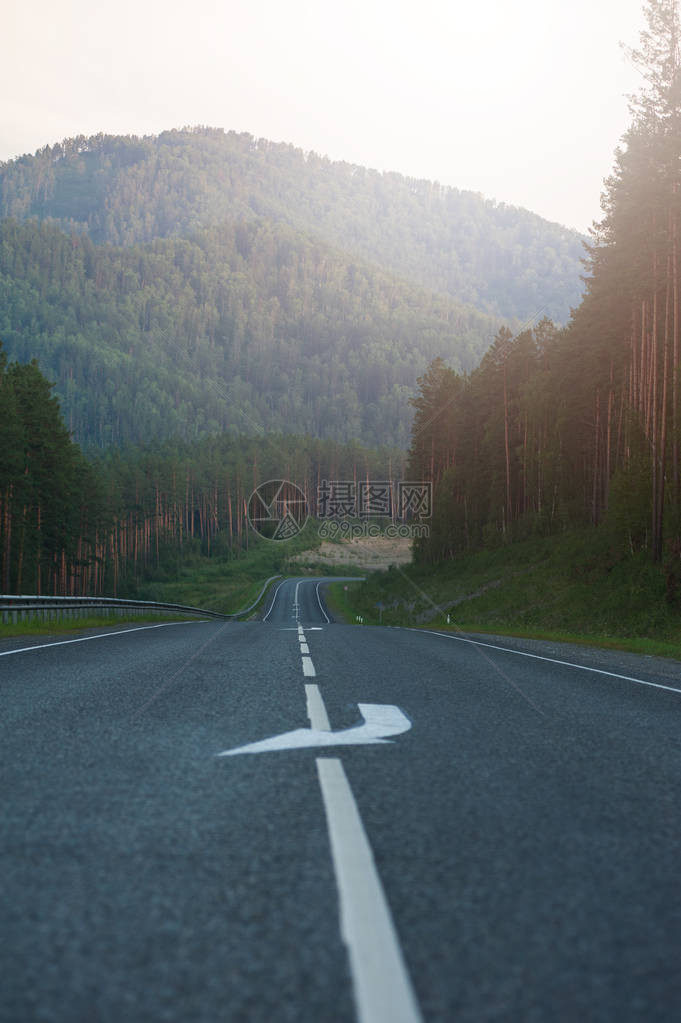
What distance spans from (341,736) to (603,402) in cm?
4247

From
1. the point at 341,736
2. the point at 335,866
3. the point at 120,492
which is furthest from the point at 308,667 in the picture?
the point at 120,492

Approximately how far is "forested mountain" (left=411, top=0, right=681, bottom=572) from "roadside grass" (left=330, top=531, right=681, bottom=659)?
1.31 m

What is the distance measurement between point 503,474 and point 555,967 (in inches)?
2351

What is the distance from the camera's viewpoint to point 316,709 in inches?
267

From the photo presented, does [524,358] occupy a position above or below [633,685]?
above

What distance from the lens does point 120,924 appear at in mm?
2387

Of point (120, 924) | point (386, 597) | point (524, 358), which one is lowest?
point (386, 597)

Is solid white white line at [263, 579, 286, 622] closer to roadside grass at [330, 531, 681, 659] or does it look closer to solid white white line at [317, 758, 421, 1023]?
roadside grass at [330, 531, 681, 659]

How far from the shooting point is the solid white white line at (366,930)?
6.32ft

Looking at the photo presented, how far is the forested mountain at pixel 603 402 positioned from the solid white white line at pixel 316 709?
19100mm

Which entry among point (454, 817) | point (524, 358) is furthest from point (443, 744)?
point (524, 358)

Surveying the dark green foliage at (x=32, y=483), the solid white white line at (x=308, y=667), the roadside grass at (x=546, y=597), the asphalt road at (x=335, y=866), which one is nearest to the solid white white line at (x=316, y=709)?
the asphalt road at (x=335, y=866)

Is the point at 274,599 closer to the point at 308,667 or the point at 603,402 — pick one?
the point at 603,402

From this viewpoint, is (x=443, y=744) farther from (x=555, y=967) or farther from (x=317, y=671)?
(x=317, y=671)
